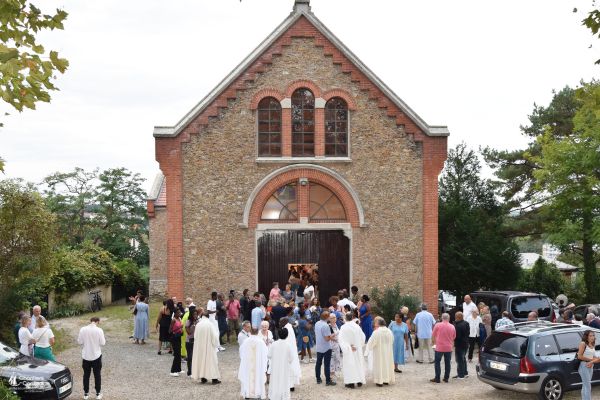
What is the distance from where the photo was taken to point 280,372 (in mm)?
12086

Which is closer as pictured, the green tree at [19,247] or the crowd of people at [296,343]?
the crowd of people at [296,343]

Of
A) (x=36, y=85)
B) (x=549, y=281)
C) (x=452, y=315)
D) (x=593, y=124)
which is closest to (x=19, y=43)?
(x=36, y=85)

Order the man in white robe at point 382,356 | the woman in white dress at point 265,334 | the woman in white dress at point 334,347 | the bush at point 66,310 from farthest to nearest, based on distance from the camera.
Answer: the bush at point 66,310
the woman in white dress at point 334,347
the man in white robe at point 382,356
the woman in white dress at point 265,334

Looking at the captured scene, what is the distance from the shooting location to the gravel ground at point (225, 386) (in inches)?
506

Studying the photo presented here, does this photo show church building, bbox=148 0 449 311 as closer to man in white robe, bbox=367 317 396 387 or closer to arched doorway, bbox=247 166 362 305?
arched doorway, bbox=247 166 362 305

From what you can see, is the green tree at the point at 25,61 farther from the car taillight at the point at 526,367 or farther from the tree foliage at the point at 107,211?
the tree foliage at the point at 107,211

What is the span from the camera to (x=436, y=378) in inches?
552

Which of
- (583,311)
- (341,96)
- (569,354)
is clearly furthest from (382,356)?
(583,311)

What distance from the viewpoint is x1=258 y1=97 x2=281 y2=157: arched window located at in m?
20.7

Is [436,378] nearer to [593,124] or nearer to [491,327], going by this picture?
[491,327]

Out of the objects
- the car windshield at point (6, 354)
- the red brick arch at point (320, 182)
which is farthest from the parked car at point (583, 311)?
the car windshield at point (6, 354)

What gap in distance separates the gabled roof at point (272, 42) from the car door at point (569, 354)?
941cm

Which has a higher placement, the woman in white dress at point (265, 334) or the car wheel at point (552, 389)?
the woman in white dress at point (265, 334)

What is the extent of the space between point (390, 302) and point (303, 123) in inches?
266
